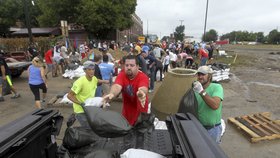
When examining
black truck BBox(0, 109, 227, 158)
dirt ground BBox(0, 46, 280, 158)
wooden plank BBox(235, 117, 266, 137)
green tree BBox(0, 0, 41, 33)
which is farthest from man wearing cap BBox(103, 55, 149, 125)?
green tree BBox(0, 0, 41, 33)

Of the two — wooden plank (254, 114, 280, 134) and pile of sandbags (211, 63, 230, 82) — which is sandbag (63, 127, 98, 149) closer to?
wooden plank (254, 114, 280, 134)

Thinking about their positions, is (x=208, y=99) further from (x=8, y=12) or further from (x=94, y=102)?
(x=8, y=12)

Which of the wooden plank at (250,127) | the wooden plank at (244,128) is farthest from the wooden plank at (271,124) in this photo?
the wooden plank at (244,128)

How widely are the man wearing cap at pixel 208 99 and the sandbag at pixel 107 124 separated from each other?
1192 millimetres

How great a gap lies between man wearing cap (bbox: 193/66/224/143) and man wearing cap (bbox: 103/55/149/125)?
2.20 feet

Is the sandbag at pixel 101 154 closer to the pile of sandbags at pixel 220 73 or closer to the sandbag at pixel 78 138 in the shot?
the sandbag at pixel 78 138

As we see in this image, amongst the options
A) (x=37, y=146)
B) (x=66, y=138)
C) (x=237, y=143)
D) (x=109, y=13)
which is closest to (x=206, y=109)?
(x=66, y=138)

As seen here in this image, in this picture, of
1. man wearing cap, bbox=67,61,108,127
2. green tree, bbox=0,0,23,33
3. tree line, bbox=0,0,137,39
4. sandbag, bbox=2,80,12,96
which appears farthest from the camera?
green tree, bbox=0,0,23,33

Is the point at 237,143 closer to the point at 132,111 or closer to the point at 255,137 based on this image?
the point at 255,137

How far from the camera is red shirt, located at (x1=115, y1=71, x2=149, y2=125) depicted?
2.91 m

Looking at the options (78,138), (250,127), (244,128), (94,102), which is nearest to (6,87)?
(94,102)

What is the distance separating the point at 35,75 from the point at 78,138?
459cm

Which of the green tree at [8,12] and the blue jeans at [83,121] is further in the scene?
the green tree at [8,12]

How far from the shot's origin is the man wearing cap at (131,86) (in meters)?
2.85
